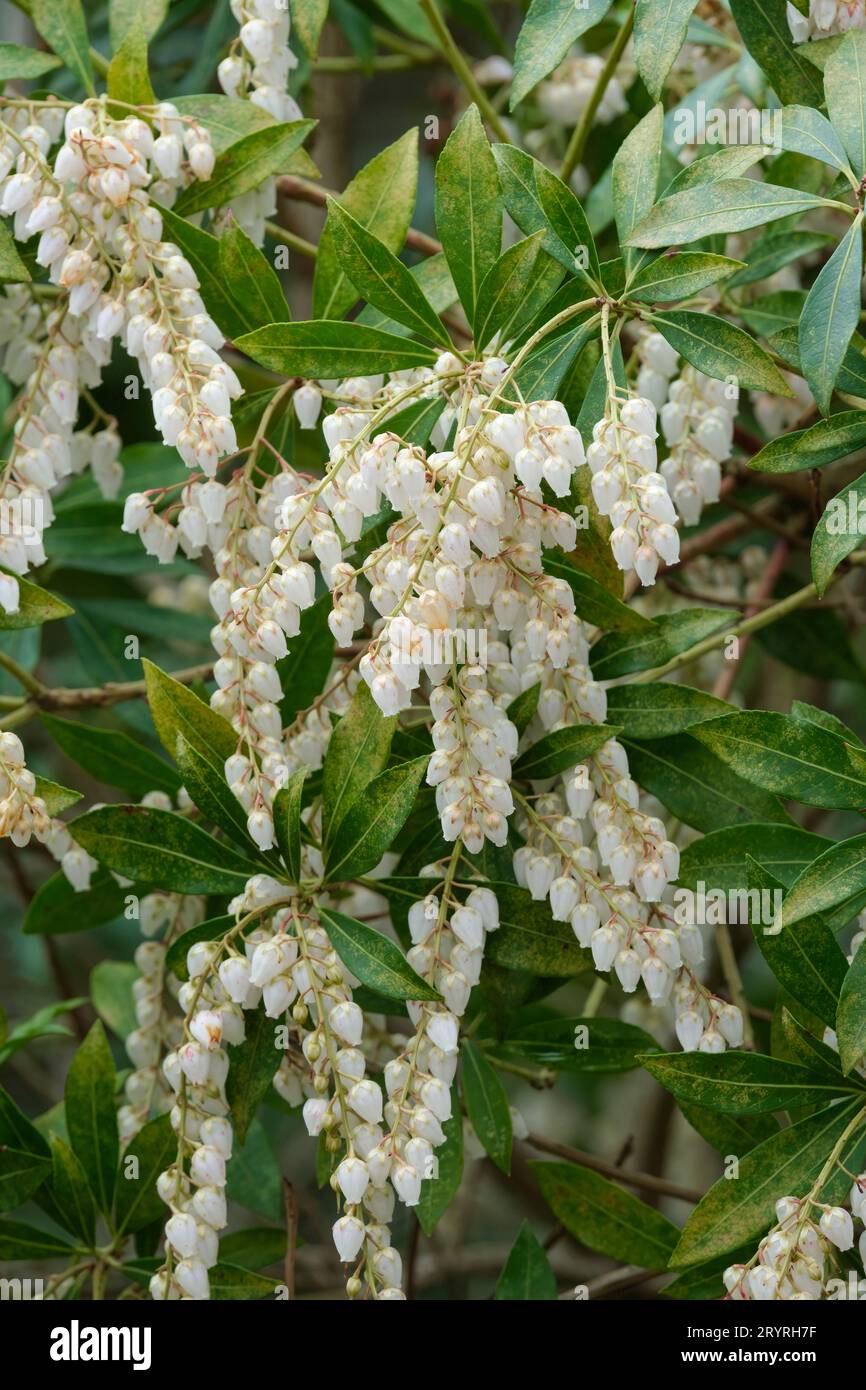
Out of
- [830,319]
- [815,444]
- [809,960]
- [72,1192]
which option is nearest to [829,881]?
[809,960]

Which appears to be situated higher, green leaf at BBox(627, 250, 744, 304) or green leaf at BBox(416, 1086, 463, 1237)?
green leaf at BBox(627, 250, 744, 304)

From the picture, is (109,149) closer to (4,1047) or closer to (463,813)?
(463,813)

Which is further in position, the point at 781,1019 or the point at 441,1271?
the point at 441,1271

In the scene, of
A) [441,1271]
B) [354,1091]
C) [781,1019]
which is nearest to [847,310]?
[781,1019]

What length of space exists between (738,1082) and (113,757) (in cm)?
99

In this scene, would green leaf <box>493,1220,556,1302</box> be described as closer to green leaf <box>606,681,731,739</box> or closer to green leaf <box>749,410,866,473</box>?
green leaf <box>606,681,731,739</box>

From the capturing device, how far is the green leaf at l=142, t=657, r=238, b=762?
1.75m

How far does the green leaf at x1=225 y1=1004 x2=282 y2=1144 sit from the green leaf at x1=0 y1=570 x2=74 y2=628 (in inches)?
21.4

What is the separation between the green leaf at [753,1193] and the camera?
1.66 m

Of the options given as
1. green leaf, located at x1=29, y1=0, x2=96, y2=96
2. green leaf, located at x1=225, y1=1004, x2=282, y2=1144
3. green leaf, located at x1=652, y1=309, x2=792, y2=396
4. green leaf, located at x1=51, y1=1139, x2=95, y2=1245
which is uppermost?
green leaf, located at x1=29, y1=0, x2=96, y2=96

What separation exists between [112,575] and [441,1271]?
1658 mm

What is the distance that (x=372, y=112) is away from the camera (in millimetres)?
5402

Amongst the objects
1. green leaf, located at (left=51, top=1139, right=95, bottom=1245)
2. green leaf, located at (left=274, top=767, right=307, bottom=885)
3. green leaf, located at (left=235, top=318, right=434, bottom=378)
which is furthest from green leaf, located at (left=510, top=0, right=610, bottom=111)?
green leaf, located at (left=51, top=1139, right=95, bottom=1245)

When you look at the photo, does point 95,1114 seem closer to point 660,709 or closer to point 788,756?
point 660,709
